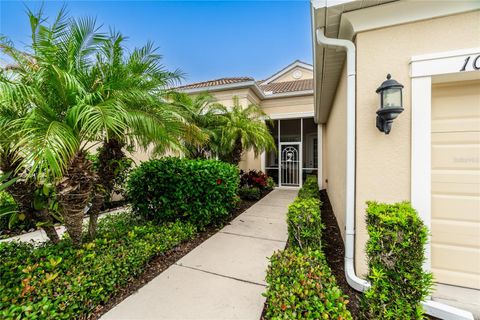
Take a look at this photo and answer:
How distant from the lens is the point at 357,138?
268cm

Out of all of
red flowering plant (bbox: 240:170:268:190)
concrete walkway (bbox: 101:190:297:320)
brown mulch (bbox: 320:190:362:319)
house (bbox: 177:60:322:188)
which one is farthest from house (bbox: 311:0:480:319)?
house (bbox: 177:60:322:188)

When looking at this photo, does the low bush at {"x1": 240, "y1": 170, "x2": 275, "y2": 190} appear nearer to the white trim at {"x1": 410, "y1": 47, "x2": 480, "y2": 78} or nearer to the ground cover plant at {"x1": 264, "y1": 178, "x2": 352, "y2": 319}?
the ground cover plant at {"x1": 264, "y1": 178, "x2": 352, "y2": 319}

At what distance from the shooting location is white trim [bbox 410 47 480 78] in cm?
223

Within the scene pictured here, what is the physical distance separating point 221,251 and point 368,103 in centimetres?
340

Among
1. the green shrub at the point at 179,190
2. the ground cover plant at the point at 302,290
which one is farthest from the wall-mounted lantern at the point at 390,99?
the green shrub at the point at 179,190

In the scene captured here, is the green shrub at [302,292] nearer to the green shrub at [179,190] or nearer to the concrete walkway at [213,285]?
the concrete walkway at [213,285]

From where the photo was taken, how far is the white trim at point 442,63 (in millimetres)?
2227

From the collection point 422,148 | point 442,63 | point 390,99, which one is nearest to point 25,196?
point 390,99

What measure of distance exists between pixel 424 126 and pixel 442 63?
28.9 inches

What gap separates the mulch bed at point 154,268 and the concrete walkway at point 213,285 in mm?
104

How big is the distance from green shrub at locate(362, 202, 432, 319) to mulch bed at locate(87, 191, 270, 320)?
2795 mm

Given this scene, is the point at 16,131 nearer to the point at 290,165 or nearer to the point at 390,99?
the point at 390,99

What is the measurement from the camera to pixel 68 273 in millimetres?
2375

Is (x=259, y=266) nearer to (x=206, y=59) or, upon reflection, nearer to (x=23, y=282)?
(x=23, y=282)
